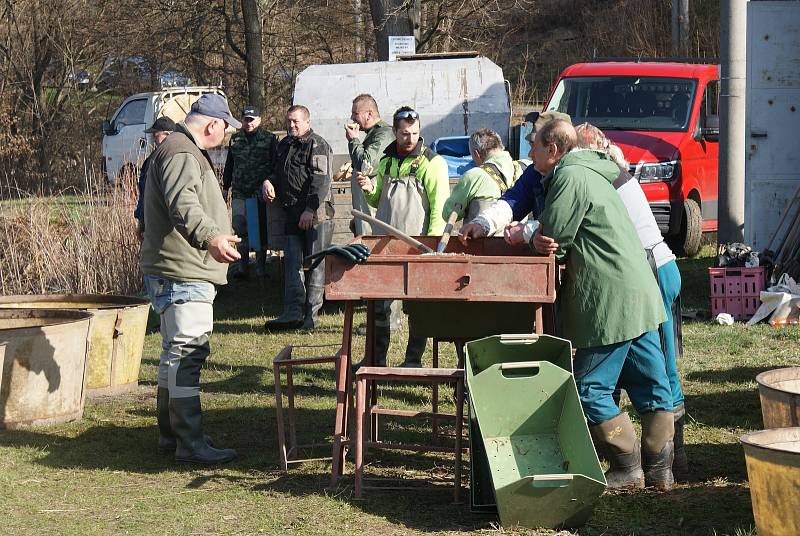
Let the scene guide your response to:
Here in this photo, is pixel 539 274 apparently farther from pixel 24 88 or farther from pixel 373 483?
pixel 24 88

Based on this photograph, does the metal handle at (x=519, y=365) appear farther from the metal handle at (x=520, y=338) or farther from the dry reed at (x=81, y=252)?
the dry reed at (x=81, y=252)

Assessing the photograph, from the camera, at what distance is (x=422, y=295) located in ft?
17.3

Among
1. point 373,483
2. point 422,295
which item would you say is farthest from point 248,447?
point 422,295

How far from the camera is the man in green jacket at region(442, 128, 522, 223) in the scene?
766 cm

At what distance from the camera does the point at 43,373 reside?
6.86 m

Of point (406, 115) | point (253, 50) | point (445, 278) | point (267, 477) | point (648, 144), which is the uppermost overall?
point (253, 50)

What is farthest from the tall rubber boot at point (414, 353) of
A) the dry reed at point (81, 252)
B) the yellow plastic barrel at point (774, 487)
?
the dry reed at point (81, 252)

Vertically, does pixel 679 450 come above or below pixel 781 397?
below

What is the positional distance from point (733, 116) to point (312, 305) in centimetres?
480

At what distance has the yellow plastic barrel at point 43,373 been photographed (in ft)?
22.1

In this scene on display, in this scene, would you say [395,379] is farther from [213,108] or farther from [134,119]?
[134,119]

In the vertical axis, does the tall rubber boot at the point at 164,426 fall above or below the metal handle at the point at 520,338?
below

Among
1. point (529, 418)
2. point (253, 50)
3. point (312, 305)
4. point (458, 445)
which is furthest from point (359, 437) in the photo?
point (253, 50)

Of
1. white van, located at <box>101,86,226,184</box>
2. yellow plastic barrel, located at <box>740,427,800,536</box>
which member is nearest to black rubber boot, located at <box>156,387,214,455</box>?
yellow plastic barrel, located at <box>740,427,800,536</box>
